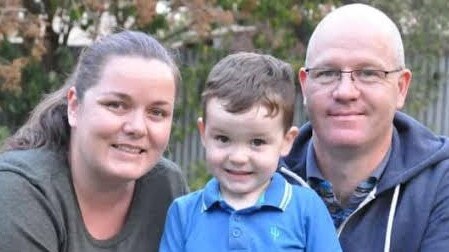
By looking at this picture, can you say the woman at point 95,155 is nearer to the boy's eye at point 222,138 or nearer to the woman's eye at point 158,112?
the woman's eye at point 158,112

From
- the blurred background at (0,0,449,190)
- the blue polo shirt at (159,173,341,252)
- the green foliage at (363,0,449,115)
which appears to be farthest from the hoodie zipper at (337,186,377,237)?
the green foliage at (363,0,449,115)

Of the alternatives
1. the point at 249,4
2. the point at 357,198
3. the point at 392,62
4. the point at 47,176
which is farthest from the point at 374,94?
the point at 249,4

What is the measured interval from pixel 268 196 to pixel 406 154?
2.14 ft

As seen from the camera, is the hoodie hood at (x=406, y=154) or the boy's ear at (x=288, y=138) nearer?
the boy's ear at (x=288, y=138)

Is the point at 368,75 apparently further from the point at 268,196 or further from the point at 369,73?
the point at 268,196

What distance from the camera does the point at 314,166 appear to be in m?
3.54

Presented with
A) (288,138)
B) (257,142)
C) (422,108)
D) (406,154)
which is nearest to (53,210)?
(257,142)

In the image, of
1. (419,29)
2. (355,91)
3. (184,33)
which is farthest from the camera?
(419,29)

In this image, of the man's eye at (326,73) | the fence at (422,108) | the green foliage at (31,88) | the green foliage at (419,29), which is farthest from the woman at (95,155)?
the green foliage at (419,29)

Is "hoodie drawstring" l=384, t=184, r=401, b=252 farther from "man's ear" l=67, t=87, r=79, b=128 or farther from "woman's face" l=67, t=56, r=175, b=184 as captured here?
"man's ear" l=67, t=87, r=79, b=128

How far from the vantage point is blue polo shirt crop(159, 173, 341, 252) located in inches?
118

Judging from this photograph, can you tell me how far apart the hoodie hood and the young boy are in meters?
0.38

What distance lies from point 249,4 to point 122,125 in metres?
4.68

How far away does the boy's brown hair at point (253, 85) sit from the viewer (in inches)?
117
